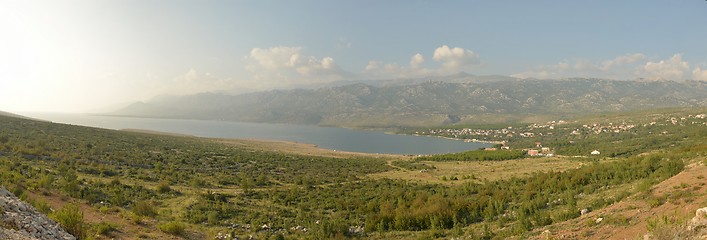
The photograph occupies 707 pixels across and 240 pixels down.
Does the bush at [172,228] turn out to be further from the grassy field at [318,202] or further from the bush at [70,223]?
the bush at [70,223]

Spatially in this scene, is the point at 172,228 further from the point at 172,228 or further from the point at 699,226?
the point at 699,226

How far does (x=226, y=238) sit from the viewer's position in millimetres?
19500

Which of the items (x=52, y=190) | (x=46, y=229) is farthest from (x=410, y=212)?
(x=52, y=190)

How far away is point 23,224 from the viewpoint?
9781mm

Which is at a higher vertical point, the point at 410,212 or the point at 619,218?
the point at 619,218

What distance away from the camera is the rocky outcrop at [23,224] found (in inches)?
354

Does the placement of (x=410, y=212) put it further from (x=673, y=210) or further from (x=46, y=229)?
(x=46, y=229)

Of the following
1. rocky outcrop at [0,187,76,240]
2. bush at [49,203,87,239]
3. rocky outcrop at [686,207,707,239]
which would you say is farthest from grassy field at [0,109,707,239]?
rocky outcrop at [686,207,707,239]

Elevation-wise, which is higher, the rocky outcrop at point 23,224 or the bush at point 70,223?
the rocky outcrop at point 23,224

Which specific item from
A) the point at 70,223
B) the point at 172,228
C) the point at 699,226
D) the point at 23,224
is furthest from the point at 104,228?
the point at 699,226

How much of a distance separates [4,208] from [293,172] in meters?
42.8

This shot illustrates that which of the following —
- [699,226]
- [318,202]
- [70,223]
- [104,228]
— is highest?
[699,226]

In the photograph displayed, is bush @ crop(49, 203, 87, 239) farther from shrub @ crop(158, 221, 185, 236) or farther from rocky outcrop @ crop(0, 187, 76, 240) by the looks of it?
shrub @ crop(158, 221, 185, 236)

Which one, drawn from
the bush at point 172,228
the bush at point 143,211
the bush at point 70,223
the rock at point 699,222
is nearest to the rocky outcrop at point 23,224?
the bush at point 70,223
